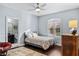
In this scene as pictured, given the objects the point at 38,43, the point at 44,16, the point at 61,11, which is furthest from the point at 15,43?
the point at 38,43

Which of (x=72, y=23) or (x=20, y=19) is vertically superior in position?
(x=20, y=19)

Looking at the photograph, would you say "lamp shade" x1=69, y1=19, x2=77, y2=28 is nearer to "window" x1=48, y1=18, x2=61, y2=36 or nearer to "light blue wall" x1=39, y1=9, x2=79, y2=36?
"light blue wall" x1=39, y1=9, x2=79, y2=36

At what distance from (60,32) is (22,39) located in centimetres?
89

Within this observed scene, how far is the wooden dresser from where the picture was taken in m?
1.58

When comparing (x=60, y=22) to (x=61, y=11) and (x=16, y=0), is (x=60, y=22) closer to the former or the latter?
(x=61, y=11)

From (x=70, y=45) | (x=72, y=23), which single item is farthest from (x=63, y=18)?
(x=70, y=45)

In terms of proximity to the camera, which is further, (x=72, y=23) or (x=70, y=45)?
(x=70, y=45)

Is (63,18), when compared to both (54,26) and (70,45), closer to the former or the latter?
(54,26)

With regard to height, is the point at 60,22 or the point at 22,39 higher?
the point at 60,22

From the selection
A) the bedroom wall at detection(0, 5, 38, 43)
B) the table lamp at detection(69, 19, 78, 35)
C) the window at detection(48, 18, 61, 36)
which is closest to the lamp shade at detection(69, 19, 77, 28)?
the table lamp at detection(69, 19, 78, 35)

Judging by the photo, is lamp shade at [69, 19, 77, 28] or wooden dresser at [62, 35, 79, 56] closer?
lamp shade at [69, 19, 77, 28]

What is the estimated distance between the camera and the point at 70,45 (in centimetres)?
163

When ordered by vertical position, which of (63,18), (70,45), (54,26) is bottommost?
(70,45)

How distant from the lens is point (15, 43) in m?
1.57
